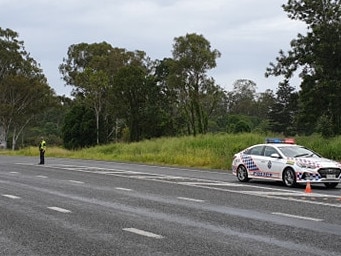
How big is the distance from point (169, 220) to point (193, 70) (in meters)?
51.4

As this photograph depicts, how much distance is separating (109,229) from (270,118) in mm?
85703

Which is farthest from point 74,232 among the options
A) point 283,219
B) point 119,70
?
point 119,70

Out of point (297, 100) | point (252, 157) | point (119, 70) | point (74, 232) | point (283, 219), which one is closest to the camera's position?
point (74, 232)

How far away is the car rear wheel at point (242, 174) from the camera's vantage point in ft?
63.3

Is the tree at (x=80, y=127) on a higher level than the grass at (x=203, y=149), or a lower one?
higher

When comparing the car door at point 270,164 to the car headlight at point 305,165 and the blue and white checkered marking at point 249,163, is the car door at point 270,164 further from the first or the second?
the car headlight at point 305,165

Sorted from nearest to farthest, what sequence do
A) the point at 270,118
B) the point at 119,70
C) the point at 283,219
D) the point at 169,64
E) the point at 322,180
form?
the point at 283,219 < the point at 322,180 < the point at 169,64 < the point at 119,70 < the point at 270,118

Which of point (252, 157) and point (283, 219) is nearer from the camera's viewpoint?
point (283, 219)

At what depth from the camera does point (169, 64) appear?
62344 millimetres

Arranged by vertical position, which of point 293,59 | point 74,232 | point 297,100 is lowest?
point 74,232

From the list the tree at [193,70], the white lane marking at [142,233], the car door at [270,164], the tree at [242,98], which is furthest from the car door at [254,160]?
the tree at [242,98]

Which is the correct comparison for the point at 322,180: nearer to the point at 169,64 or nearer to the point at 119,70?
the point at 169,64

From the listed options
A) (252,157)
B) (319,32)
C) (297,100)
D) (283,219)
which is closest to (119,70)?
(297,100)

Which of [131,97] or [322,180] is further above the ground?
[131,97]
